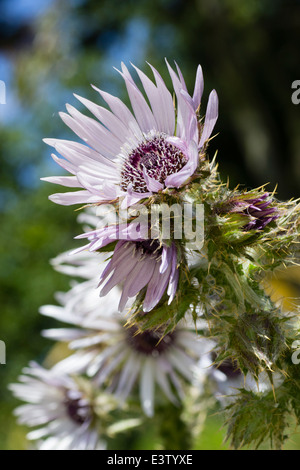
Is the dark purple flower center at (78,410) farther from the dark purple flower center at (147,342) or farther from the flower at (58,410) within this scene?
the dark purple flower center at (147,342)

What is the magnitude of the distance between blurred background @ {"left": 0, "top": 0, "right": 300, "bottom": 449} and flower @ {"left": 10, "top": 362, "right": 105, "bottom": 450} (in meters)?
4.00

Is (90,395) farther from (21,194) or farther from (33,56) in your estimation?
(33,56)

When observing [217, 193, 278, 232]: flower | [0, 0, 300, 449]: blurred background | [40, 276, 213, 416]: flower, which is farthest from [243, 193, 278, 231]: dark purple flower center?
[0, 0, 300, 449]: blurred background

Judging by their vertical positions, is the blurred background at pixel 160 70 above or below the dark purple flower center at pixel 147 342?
above

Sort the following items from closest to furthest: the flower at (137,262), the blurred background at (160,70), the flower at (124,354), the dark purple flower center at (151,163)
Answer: the flower at (137,262) → the dark purple flower center at (151,163) → the flower at (124,354) → the blurred background at (160,70)

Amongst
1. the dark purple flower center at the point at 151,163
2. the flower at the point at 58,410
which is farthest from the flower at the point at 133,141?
the flower at the point at 58,410

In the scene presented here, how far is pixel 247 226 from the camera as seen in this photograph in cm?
106

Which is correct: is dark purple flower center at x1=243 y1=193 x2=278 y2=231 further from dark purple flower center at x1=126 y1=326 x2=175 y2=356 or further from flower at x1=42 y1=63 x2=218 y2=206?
dark purple flower center at x1=126 y1=326 x2=175 y2=356

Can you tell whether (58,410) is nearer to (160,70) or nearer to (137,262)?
(137,262)

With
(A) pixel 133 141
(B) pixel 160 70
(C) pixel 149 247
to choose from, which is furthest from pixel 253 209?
(B) pixel 160 70

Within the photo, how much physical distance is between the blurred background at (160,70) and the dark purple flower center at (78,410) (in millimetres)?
4045

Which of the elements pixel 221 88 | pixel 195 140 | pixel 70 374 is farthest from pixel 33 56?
pixel 195 140

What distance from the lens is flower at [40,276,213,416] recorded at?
171 cm

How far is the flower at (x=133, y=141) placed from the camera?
3.54 feet
